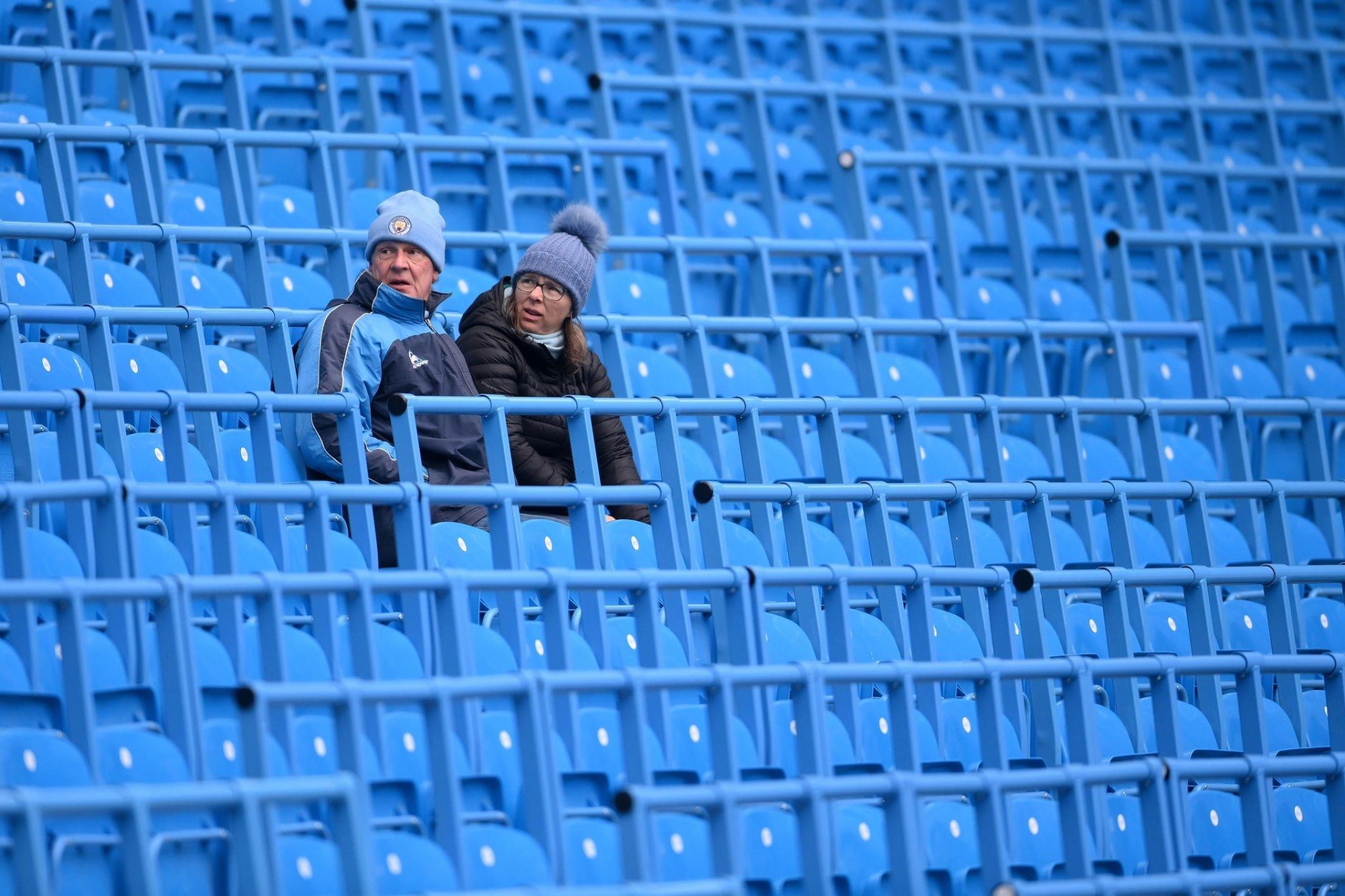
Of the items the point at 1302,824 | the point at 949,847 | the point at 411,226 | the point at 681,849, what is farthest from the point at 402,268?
the point at 1302,824

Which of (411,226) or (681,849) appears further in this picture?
(411,226)

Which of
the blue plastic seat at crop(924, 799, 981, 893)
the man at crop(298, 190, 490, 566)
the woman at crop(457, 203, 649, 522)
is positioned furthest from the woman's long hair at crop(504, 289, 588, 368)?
the blue plastic seat at crop(924, 799, 981, 893)

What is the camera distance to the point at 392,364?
353 cm

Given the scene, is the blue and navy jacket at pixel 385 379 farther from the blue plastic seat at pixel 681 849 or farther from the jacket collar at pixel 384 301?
the blue plastic seat at pixel 681 849

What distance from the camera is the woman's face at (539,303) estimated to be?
12.3 ft

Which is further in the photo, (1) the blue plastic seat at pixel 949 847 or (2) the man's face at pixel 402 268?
(2) the man's face at pixel 402 268

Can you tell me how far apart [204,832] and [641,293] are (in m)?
2.47

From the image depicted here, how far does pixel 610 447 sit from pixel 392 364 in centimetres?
48

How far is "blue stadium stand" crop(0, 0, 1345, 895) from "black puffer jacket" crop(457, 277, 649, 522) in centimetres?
14

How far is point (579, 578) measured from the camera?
2844 millimetres

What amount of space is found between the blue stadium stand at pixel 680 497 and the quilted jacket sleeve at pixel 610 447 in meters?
0.14

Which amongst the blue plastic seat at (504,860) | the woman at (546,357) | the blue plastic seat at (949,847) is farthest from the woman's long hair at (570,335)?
the blue plastic seat at (504,860)

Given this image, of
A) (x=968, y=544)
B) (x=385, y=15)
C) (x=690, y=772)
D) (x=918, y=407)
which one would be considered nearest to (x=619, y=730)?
(x=690, y=772)

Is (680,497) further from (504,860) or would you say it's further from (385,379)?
(504,860)
